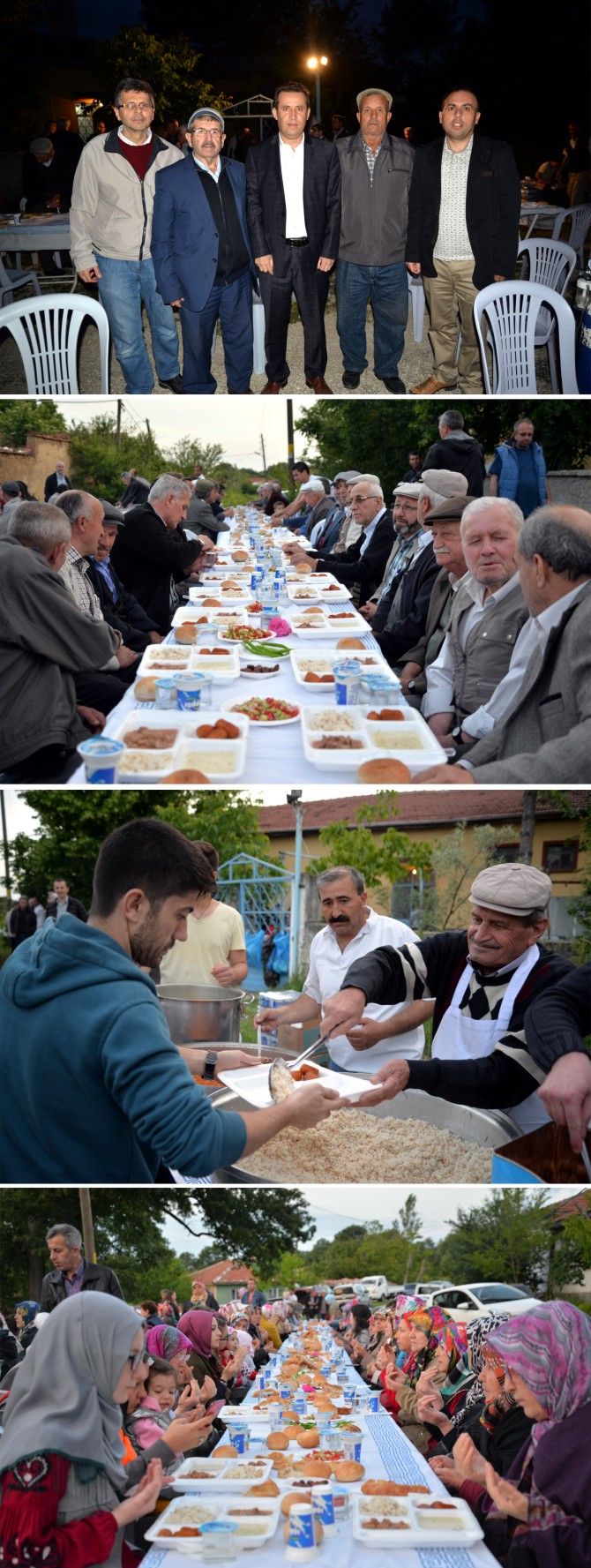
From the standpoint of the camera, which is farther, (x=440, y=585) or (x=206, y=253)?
(x=206, y=253)

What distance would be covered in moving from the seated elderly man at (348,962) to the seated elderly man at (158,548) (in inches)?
60.5

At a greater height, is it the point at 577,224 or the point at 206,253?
the point at 577,224

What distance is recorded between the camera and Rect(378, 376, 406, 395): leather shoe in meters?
5.10

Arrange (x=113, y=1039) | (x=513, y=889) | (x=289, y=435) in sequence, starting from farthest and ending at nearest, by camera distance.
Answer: (x=289, y=435) < (x=513, y=889) < (x=113, y=1039)

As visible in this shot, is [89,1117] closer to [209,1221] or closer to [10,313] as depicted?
[209,1221]

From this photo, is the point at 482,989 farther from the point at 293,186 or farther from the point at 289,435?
the point at 293,186

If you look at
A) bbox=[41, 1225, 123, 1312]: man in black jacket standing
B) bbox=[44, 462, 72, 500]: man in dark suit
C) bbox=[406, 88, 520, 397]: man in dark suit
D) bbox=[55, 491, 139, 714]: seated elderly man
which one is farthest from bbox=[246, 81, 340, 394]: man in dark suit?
bbox=[41, 1225, 123, 1312]: man in black jacket standing

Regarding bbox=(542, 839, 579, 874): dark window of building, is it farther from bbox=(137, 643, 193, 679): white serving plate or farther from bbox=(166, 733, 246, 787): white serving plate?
bbox=(137, 643, 193, 679): white serving plate

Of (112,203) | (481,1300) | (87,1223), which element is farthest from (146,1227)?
(112,203)

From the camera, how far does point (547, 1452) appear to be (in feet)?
8.15

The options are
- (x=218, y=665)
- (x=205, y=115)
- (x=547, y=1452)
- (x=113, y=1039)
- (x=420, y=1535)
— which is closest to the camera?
(x=113, y=1039)

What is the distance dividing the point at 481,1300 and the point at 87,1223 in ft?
5.46

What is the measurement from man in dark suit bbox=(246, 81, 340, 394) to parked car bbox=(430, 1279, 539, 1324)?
3.64 metres

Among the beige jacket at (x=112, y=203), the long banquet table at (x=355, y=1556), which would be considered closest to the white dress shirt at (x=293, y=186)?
the beige jacket at (x=112, y=203)
